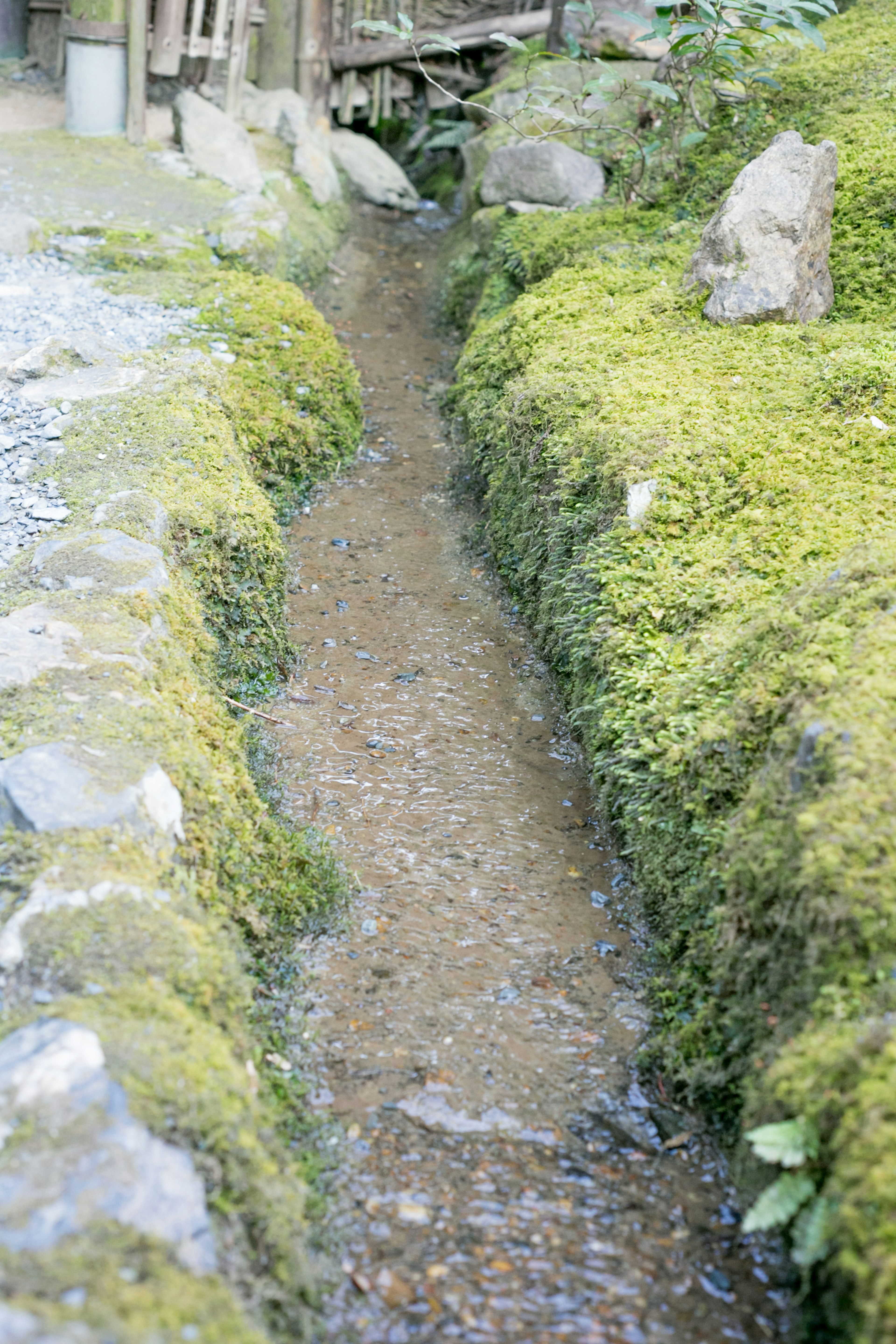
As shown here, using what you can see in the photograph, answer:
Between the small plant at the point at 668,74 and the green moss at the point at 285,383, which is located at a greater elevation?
the small plant at the point at 668,74

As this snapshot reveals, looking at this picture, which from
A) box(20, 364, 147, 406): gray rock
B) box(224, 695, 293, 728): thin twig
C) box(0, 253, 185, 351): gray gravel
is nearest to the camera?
box(224, 695, 293, 728): thin twig

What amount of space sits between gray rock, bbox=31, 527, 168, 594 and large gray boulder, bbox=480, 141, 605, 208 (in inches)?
217

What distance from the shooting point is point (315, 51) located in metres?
11.3

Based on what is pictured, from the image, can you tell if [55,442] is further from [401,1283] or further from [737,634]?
[401,1283]

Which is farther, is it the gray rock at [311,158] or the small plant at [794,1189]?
the gray rock at [311,158]

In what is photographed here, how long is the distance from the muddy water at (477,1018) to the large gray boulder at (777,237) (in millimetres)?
2135

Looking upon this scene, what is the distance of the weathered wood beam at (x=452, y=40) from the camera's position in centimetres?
1179

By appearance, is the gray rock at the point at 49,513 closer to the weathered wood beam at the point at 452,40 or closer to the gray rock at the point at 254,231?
the gray rock at the point at 254,231

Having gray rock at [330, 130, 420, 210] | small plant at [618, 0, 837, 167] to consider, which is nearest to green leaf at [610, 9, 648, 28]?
small plant at [618, 0, 837, 167]

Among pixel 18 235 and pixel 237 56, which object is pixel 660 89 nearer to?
pixel 18 235

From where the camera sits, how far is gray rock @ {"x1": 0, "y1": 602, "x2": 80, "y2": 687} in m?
3.34

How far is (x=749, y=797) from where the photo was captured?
3.24 m

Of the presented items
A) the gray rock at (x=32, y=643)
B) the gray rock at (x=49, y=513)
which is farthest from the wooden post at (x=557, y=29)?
the gray rock at (x=32, y=643)

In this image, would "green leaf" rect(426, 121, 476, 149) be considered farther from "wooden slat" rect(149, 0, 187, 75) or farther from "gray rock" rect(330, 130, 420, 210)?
"wooden slat" rect(149, 0, 187, 75)
